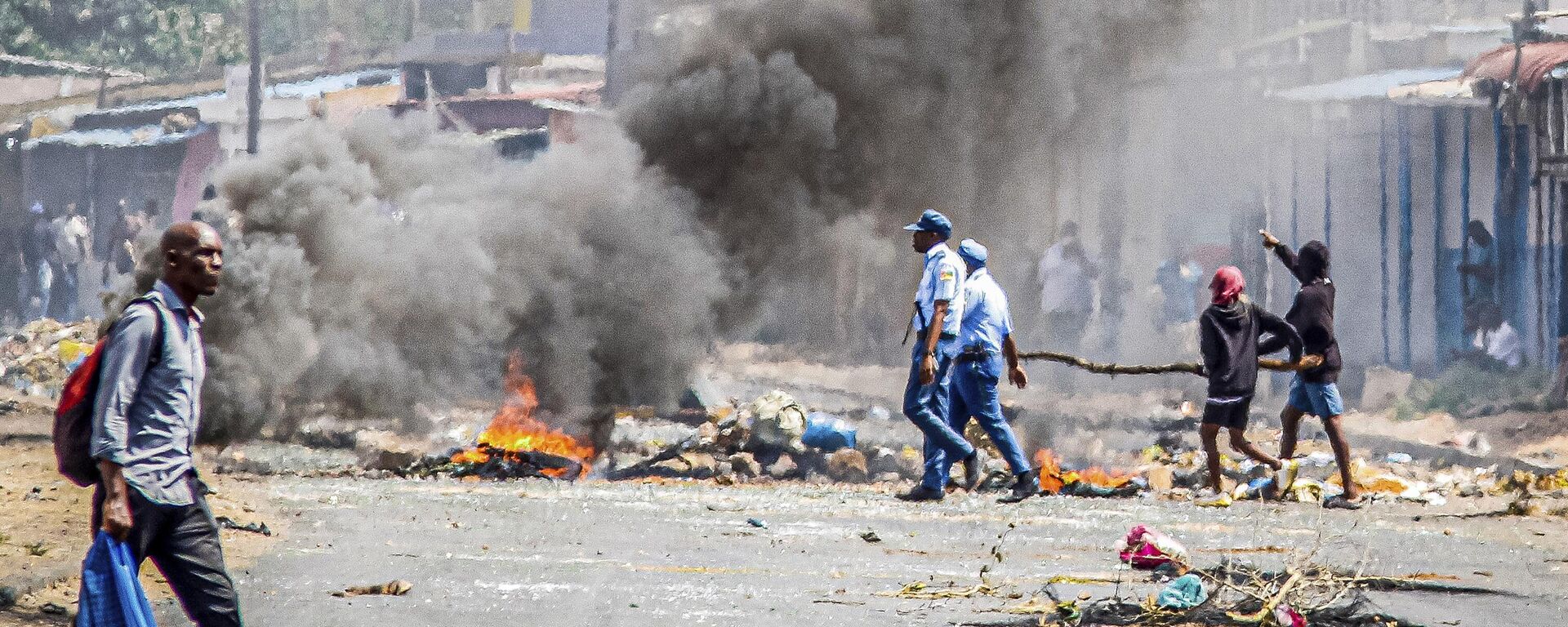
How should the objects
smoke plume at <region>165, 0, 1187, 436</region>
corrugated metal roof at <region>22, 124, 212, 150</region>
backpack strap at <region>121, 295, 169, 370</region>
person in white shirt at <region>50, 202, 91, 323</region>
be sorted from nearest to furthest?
backpack strap at <region>121, 295, 169, 370</region> < smoke plume at <region>165, 0, 1187, 436</region> < person in white shirt at <region>50, 202, 91, 323</region> < corrugated metal roof at <region>22, 124, 212, 150</region>

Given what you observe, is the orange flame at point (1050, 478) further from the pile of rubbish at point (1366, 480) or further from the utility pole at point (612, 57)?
the utility pole at point (612, 57)

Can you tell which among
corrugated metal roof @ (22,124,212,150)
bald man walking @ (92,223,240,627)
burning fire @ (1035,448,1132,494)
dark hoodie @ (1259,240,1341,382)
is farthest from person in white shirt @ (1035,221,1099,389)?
corrugated metal roof @ (22,124,212,150)

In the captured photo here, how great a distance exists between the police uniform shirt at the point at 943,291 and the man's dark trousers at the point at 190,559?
18.8 feet

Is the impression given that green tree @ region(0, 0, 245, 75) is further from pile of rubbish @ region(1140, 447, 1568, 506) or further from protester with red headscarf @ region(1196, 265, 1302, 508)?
protester with red headscarf @ region(1196, 265, 1302, 508)

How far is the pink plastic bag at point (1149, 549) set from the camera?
306 inches

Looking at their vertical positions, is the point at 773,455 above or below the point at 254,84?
below

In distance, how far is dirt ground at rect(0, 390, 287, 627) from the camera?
669 centimetres

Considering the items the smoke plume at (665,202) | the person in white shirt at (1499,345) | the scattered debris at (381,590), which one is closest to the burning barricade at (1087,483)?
the smoke plume at (665,202)

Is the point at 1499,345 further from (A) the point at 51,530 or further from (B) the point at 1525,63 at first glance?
(A) the point at 51,530

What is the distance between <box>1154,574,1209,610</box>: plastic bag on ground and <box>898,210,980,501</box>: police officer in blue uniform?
335 centimetres

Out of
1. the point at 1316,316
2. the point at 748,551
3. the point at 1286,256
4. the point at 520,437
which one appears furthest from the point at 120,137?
the point at 748,551

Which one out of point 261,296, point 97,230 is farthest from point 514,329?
point 97,230

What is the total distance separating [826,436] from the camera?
528 inches

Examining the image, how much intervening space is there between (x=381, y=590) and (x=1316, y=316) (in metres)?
6.03
